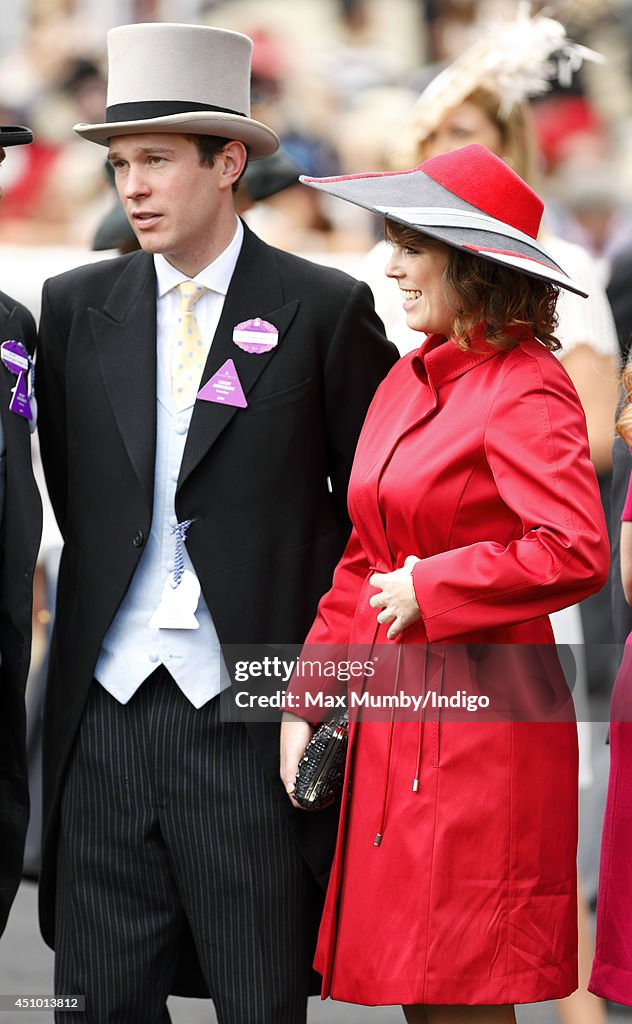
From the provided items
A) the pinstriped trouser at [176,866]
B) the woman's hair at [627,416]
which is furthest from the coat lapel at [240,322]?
the woman's hair at [627,416]

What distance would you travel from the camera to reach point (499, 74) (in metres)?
4.76

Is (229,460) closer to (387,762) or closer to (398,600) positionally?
(398,600)

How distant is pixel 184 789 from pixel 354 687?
16.7 inches

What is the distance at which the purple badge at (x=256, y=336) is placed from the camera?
3.40 meters

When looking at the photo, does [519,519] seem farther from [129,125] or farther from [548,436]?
[129,125]

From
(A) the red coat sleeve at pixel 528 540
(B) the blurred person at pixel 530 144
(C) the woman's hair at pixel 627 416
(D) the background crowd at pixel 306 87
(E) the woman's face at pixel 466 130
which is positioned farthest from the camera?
(D) the background crowd at pixel 306 87

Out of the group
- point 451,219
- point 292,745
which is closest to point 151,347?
point 451,219

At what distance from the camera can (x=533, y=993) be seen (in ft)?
9.72

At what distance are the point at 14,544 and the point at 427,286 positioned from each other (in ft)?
3.30

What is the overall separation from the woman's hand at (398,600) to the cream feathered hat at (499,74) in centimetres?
204

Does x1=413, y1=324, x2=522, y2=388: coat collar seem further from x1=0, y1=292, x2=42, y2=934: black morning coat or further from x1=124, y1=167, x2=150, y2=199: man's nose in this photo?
x1=0, y1=292, x2=42, y2=934: black morning coat

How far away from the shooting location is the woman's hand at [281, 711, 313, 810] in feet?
10.7

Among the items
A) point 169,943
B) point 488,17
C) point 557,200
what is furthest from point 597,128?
point 169,943

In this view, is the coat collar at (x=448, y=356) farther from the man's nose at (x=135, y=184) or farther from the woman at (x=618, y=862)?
the man's nose at (x=135, y=184)
